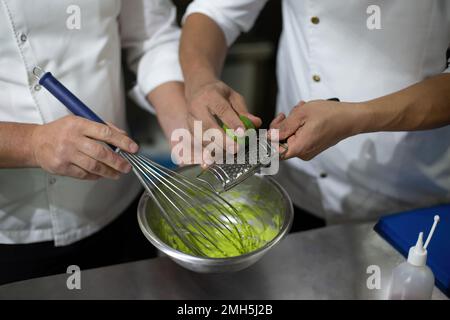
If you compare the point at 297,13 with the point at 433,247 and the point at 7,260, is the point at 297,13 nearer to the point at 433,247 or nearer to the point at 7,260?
the point at 433,247

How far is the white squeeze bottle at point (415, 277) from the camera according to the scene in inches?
26.9

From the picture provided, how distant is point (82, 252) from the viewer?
1037 millimetres

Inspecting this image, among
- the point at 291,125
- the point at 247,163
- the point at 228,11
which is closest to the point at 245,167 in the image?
the point at 247,163

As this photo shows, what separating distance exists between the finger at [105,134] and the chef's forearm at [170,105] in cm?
25

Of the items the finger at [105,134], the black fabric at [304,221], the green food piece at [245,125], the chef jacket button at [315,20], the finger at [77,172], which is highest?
the chef jacket button at [315,20]

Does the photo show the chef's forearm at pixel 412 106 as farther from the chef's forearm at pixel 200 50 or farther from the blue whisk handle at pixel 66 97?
the blue whisk handle at pixel 66 97

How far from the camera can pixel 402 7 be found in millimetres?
876

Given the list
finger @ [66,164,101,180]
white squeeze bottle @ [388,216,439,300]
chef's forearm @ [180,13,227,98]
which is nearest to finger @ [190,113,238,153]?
chef's forearm @ [180,13,227,98]

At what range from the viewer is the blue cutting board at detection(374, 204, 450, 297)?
2.58 ft

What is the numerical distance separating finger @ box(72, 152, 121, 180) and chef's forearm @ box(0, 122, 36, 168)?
0.08 metres

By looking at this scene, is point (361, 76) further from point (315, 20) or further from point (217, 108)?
point (217, 108)

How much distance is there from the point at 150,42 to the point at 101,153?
1.37 feet

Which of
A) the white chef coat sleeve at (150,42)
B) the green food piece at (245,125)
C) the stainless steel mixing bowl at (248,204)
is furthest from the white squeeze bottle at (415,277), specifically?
the white chef coat sleeve at (150,42)
